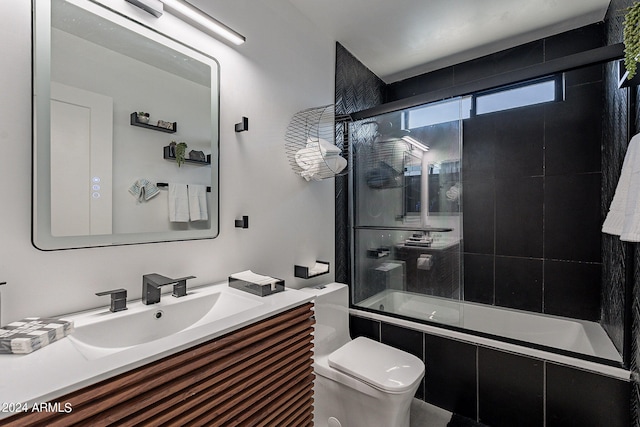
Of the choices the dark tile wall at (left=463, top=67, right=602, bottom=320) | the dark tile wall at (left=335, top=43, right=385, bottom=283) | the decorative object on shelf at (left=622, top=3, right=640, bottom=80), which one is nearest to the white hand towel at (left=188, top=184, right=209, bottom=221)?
the dark tile wall at (left=335, top=43, right=385, bottom=283)

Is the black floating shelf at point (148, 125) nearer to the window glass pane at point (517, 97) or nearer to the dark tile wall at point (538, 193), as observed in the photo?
the dark tile wall at point (538, 193)

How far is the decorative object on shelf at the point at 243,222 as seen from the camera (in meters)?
1.53

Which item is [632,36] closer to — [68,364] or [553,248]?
[553,248]

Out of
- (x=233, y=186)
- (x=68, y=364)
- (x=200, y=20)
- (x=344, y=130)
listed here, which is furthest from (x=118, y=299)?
(x=344, y=130)

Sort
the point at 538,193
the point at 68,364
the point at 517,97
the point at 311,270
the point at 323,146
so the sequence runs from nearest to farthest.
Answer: the point at 68,364 < the point at 323,146 < the point at 311,270 < the point at 538,193 < the point at 517,97

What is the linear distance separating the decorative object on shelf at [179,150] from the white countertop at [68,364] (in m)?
0.72

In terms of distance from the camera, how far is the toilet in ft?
4.88

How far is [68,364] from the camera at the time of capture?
691mm

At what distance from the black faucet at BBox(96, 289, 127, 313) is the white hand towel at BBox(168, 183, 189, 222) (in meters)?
0.37

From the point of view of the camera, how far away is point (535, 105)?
2445mm

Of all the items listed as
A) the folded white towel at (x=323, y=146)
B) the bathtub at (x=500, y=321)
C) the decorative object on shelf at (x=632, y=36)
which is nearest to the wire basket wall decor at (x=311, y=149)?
the folded white towel at (x=323, y=146)

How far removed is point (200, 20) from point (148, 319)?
4.40 feet

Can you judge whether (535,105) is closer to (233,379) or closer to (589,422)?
(589,422)

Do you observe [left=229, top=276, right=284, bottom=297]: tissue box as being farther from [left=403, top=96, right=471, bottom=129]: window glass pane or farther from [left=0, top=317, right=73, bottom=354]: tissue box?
[left=403, top=96, right=471, bottom=129]: window glass pane
